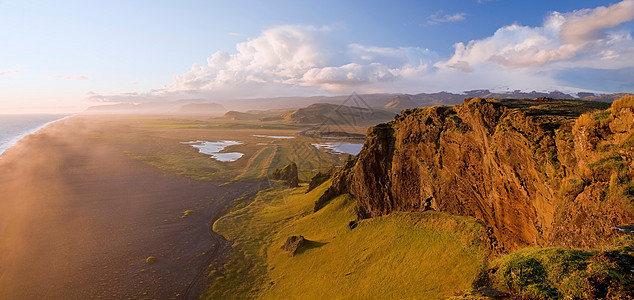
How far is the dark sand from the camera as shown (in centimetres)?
3153

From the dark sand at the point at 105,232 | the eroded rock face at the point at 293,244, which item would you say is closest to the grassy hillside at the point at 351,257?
the eroded rock face at the point at 293,244

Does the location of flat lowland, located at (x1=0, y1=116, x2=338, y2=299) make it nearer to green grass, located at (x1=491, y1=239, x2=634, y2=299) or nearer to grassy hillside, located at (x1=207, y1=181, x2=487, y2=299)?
grassy hillside, located at (x1=207, y1=181, x2=487, y2=299)

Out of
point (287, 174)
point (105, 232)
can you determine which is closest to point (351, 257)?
point (105, 232)

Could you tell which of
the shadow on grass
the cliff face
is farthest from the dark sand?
the cliff face

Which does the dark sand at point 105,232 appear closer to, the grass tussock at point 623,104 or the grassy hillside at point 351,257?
the grassy hillside at point 351,257

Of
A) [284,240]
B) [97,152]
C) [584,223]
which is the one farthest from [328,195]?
[97,152]

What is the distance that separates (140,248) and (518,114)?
4456 cm

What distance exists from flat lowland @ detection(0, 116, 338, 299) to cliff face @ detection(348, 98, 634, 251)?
25208mm

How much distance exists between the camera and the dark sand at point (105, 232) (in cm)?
3153

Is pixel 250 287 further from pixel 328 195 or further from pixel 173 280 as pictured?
pixel 328 195

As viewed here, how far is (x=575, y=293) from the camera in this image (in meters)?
9.95

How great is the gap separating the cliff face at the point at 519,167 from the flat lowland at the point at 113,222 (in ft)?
82.7

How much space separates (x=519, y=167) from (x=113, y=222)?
180 ft

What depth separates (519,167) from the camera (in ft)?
55.3
